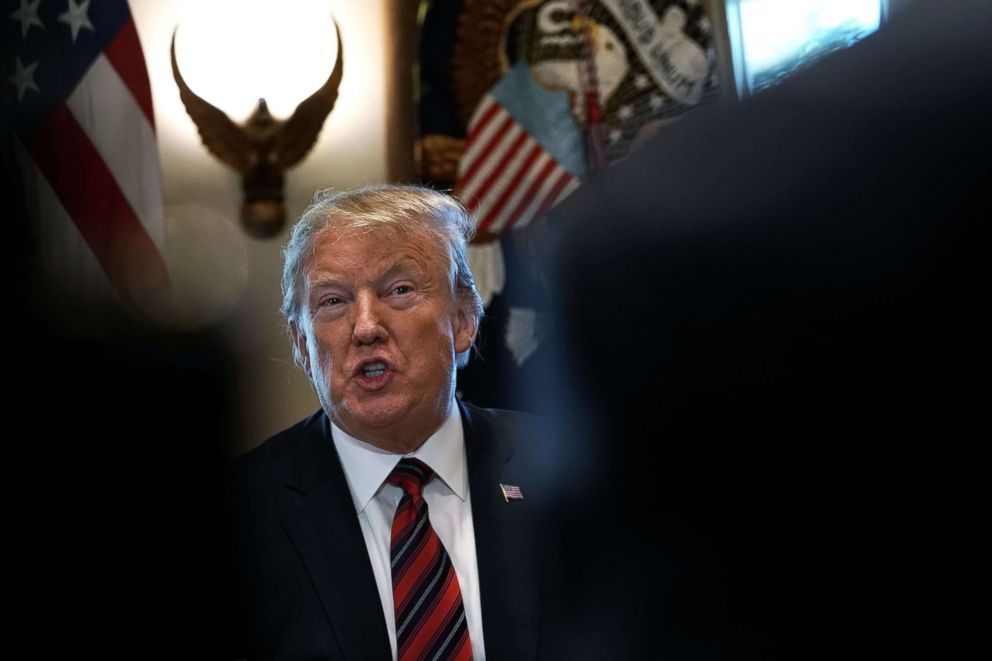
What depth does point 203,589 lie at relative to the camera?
4.05 ft

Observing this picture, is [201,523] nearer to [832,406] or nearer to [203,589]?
[203,589]

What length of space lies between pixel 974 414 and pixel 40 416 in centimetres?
74

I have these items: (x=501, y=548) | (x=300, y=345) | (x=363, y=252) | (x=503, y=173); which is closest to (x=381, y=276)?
(x=363, y=252)

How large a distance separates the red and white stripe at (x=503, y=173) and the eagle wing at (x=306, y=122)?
33 cm

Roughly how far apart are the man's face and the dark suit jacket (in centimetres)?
10

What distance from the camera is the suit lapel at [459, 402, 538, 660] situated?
126 centimetres

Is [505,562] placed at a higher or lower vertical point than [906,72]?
lower

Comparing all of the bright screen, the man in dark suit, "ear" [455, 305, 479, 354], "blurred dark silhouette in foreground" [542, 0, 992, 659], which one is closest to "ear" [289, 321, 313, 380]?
the man in dark suit

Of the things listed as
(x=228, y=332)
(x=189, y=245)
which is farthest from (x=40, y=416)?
(x=189, y=245)

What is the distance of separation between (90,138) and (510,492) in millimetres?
1101

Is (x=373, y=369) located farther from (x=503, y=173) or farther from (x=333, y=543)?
(x=503, y=173)

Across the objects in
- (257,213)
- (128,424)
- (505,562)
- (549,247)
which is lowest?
(505,562)

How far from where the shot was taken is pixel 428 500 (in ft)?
4.45

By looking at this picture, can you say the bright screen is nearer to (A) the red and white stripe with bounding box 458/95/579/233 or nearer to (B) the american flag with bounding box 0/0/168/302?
(A) the red and white stripe with bounding box 458/95/579/233
